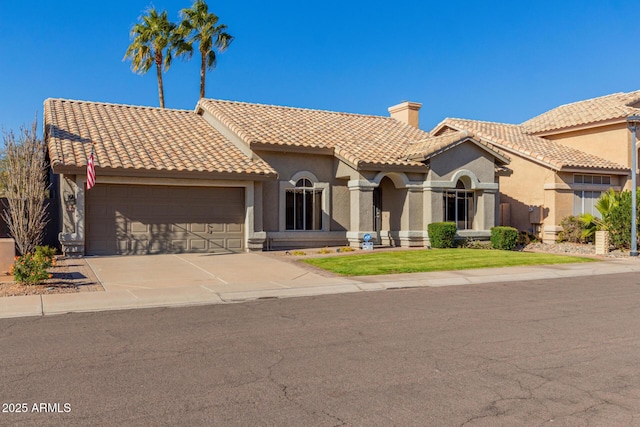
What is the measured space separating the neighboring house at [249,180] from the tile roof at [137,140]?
5 cm

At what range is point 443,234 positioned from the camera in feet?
74.2

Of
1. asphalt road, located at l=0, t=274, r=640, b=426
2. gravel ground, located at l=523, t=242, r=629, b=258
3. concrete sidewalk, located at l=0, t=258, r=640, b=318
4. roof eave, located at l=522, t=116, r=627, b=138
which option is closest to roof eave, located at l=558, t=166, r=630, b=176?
A: roof eave, located at l=522, t=116, r=627, b=138

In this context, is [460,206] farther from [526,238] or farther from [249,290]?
[249,290]

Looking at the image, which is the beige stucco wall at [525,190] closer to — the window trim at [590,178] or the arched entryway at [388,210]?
the window trim at [590,178]

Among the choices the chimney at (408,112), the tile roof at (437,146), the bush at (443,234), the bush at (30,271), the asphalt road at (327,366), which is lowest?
the asphalt road at (327,366)

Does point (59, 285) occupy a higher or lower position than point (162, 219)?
lower

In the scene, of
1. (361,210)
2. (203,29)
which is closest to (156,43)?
(203,29)

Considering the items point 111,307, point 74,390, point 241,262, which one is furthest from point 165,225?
point 74,390

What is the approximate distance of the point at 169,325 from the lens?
30.4ft

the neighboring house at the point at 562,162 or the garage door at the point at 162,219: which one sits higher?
the neighboring house at the point at 562,162

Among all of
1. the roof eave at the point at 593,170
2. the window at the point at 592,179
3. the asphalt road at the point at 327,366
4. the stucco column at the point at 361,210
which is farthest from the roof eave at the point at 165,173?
the window at the point at 592,179

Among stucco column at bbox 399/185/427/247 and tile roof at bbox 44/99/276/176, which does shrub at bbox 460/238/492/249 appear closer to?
stucco column at bbox 399/185/427/247

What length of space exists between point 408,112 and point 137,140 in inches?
571

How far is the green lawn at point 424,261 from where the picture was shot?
16469 millimetres
